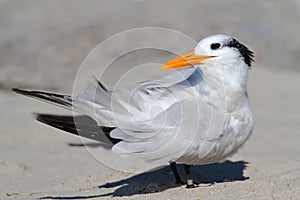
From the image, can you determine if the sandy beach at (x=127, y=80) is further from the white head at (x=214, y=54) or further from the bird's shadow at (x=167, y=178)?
the white head at (x=214, y=54)

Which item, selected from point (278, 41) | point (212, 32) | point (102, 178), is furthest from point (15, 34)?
point (102, 178)

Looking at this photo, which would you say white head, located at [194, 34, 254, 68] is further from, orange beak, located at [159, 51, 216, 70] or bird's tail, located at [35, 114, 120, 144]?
bird's tail, located at [35, 114, 120, 144]

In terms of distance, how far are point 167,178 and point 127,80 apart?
2.82 metres

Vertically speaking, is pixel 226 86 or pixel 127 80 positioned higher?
pixel 127 80

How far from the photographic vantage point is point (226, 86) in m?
3.97

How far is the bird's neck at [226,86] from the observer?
3.94 m

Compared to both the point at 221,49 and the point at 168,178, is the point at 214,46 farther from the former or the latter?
the point at 168,178

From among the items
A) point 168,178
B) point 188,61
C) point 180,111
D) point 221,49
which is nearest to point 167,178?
point 168,178

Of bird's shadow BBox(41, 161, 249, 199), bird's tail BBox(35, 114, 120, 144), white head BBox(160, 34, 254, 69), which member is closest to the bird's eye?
white head BBox(160, 34, 254, 69)

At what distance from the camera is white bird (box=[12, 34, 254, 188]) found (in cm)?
376

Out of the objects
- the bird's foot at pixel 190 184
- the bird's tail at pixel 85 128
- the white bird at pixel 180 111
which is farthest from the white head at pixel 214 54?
the bird's foot at pixel 190 184

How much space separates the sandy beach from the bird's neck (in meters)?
0.48

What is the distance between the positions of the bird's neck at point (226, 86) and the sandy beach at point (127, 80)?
0.48 metres

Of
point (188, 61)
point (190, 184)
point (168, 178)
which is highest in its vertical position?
point (188, 61)
